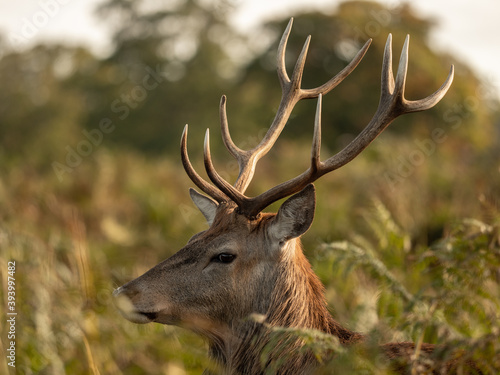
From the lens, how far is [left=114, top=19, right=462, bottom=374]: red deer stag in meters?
3.25

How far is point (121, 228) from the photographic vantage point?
8383 mm

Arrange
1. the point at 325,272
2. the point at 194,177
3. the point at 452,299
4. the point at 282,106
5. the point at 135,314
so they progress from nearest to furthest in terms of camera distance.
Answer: the point at 135,314
the point at 452,299
the point at 194,177
the point at 282,106
the point at 325,272

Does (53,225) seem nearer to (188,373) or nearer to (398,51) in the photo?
(188,373)

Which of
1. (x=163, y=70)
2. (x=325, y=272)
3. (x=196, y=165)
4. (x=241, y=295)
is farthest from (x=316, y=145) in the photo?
(x=163, y=70)

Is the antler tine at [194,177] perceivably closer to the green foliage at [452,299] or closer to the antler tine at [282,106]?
the antler tine at [282,106]

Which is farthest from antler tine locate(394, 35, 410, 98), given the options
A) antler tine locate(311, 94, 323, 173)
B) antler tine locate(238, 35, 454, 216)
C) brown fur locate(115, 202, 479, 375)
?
brown fur locate(115, 202, 479, 375)

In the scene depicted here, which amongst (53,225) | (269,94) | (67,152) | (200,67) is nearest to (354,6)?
(269,94)

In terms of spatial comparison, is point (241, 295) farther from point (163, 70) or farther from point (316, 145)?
point (163, 70)

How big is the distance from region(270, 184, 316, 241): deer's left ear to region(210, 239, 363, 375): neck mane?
0.38ft

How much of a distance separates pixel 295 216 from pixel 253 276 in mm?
412

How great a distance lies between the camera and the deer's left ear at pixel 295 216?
3.26 m

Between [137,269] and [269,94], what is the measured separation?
689 inches

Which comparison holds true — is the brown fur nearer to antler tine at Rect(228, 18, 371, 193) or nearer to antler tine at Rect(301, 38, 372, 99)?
antler tine at Rect(228, 18, 371, 193)

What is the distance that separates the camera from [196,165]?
14945mm
